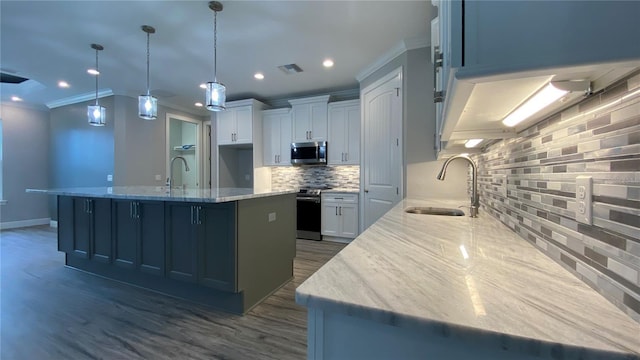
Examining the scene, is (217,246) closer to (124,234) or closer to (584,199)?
(124,234)

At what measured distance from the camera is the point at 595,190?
57cm

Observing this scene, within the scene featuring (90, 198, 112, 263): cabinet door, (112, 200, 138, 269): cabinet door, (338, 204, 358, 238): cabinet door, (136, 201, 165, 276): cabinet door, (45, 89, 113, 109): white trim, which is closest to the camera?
(136, 201, 165, 276): cabinet door

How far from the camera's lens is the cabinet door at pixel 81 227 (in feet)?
9.41

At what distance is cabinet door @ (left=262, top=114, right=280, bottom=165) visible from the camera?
4.96 meters

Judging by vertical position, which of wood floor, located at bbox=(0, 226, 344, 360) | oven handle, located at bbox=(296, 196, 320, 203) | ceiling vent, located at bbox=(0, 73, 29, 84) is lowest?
wood floor, located at bbox=(0, 226, 344, 360)

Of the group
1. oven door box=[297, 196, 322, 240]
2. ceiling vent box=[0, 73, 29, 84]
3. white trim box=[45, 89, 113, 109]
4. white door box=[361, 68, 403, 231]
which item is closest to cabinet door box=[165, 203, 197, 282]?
white door box=[361, 68, 403, 231]

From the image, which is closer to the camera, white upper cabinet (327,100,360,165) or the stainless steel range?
white upper cabinet (327,100,360,165)

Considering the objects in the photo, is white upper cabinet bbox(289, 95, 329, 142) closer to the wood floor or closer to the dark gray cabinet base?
the dark gray cabinet base

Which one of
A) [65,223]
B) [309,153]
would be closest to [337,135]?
[309,153]

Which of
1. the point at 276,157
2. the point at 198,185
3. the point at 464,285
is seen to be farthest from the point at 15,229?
the point at 464,285

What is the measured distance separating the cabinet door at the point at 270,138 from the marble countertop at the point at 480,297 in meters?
4.29

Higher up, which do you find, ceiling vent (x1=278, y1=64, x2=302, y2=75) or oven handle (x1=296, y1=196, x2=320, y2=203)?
ceiling vent (x1=278, y1=64, x2=302, y2=75)

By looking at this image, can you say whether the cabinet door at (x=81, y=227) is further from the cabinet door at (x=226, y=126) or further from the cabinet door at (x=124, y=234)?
the cabinet door at (x=226, y=126)

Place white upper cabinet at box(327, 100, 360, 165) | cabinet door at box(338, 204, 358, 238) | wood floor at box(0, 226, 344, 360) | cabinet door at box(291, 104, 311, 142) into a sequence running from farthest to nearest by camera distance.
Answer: cabinet door at box(291, 104, 311, 142)
white upper cabinet at box(327, 100, 360, 165)
cabinet door at box(338, 204, 358, 238)
wood floor at box(0, 226, 344, 360)
